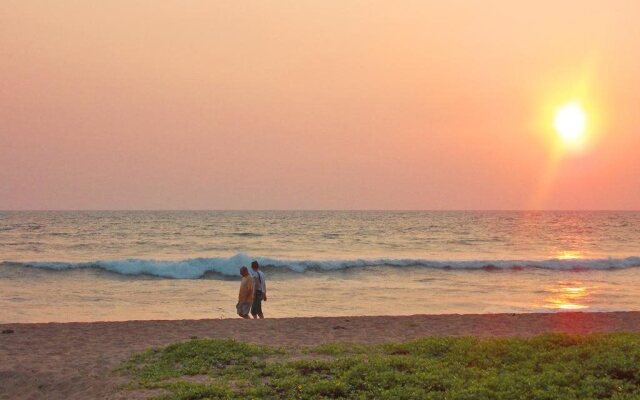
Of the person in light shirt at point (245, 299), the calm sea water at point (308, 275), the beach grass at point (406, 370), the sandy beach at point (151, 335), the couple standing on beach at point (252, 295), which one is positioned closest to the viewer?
the beach grass at point (406, 370)

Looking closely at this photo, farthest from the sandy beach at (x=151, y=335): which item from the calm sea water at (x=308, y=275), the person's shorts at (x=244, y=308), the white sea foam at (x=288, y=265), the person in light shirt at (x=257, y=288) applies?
the white sea foam at (x=288, y=265)

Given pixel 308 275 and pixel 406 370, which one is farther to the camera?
pixel 308 275

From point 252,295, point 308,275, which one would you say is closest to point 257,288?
point 252,295

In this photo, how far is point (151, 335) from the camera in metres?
16.0

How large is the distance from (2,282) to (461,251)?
3668 centimetres

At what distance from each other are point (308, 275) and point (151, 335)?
22.8 m

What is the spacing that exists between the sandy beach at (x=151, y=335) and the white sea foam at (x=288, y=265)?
20.2m

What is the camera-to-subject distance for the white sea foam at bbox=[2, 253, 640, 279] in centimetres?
3900

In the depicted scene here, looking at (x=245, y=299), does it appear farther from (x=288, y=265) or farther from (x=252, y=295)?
(x=288, y=265)

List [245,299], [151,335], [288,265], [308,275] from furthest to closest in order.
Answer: [288,265]
[308,275]
[245,299]
[151,335]

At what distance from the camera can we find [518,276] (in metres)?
37.3

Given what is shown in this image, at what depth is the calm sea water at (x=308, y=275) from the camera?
24219 millimetres

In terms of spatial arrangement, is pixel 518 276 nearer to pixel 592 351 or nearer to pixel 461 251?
pixel 461 251

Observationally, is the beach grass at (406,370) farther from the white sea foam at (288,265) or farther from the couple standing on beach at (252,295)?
the white sea foam at (288,265)
